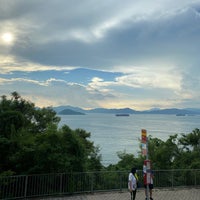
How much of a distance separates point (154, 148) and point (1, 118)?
47.3 feet

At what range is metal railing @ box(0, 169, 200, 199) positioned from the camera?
36.6 ft

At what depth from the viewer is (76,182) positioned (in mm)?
12562

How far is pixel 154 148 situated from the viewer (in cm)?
2525

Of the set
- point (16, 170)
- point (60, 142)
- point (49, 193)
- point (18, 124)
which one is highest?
point (18, 124)

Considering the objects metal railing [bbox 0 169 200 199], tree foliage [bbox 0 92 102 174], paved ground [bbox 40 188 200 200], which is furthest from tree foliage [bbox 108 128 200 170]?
tree foliage [bbox 0 92 102 174]

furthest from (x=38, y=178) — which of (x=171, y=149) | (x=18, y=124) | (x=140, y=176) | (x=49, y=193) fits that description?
(x=171, y=149)

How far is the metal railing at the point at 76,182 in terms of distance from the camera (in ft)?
36.6

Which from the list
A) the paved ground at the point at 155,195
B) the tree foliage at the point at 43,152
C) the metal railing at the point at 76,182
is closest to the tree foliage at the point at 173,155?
the metal railing at the point at 76,182

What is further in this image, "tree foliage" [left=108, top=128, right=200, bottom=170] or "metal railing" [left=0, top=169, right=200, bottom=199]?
"tree foliage" [left=108, top=128, right=200, bottom=170]

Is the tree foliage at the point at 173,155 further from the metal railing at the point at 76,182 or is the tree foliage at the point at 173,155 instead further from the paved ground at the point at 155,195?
the paved ground at the point at 155,195

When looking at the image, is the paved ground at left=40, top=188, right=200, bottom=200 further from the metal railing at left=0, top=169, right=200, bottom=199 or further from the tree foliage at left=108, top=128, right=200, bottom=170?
the tree foliage at left=108, top=128, right=200, bottom=170

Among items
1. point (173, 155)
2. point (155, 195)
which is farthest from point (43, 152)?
point (173, 155)

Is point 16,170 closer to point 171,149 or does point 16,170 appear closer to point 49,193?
point 49,193

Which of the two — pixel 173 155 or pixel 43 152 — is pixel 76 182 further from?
pixel 173 155
